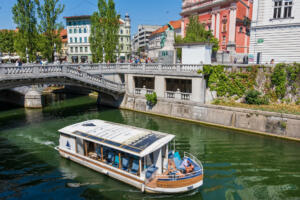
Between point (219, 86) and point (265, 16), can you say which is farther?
point (265, 16)

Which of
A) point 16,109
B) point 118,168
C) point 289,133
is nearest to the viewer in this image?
point 118,168

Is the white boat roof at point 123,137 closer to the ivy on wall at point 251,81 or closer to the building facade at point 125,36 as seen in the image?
the ivy on wall at point 251,81

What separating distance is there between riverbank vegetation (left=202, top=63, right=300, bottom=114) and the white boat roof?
506 inches

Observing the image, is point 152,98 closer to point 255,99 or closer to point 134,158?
point 255,99

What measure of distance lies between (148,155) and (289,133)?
14.0 m

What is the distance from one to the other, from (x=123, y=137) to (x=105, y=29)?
2999 centimetres

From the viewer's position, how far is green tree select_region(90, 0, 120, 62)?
39312 millimetres

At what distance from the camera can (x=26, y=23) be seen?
119ft

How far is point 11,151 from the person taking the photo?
17.7m

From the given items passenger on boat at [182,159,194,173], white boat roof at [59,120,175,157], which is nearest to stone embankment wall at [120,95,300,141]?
white boat roof at [59,120,175,157]

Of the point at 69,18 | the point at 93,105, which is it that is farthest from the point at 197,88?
the point at 69,18

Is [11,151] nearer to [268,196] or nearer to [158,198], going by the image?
[158,198]

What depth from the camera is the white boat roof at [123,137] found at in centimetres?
1276

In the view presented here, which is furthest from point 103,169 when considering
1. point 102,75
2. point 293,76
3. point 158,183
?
point 293,76
